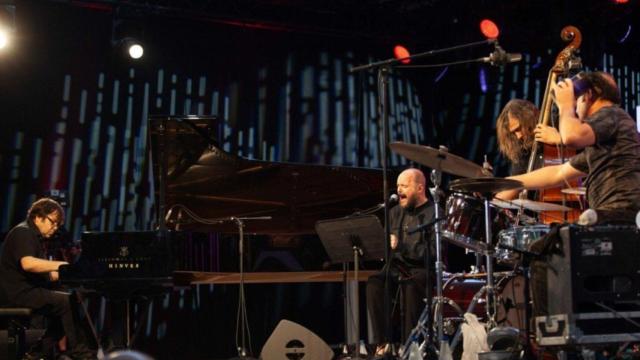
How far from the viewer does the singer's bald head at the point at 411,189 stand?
6.75m

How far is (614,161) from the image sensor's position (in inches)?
169

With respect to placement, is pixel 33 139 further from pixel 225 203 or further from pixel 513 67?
pixel 513 67

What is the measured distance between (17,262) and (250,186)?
2.11 m

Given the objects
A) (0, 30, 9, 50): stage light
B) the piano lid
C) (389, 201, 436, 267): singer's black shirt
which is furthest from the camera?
(0, 30, 9, 50): stage light

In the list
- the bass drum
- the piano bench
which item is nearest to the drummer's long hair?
the bass drum

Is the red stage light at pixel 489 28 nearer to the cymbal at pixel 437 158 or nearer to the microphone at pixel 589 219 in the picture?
the cymbal at pixel 437 158

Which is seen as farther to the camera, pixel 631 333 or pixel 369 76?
pixel 369 76

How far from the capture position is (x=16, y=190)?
853 cm

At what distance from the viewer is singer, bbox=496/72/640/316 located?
13.7ft

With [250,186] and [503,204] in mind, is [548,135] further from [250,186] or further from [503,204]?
[250,186]

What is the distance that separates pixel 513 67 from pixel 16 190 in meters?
5.69

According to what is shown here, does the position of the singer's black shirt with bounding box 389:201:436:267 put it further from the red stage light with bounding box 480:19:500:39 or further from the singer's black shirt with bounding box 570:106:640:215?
the red stage light with bounding box 480:19:500:39

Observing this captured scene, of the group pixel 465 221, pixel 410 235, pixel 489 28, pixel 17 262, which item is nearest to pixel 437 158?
pixel 465 221

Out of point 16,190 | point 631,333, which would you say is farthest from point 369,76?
point 631,333
